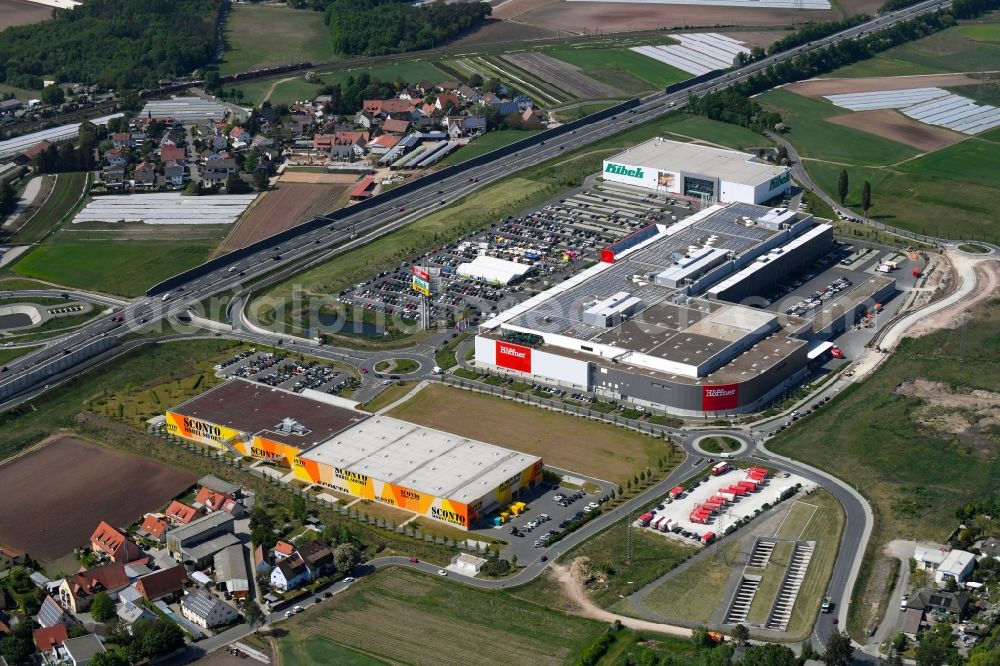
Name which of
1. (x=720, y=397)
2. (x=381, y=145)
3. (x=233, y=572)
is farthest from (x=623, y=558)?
(x=381, y=145)

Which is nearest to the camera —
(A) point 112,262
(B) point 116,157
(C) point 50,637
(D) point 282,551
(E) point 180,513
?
(C) point 50,637

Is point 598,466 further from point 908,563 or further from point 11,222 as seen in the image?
point 11,222

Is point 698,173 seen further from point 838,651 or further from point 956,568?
point 838,651

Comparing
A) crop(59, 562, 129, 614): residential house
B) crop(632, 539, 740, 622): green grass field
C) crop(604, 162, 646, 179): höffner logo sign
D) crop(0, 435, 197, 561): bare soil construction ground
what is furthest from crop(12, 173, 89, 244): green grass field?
crop(632, 539, 740, 622): green grass field

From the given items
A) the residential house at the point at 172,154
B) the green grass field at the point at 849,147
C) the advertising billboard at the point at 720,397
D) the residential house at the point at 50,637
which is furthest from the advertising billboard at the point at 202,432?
the green grass field at the point at 849,147

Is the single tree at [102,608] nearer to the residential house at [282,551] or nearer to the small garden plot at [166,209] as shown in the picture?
the residential house at [282,551]

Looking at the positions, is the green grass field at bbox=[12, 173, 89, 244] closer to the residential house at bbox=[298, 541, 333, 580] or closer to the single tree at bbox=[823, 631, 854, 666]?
the residential house at bbox=[298, 541, 333, 580]

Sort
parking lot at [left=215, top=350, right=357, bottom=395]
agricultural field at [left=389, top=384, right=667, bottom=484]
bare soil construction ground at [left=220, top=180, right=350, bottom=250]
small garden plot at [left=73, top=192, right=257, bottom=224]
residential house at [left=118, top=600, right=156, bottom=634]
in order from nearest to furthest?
residential house at [left=118, top=600, right=156, bottom=634] → agricultural field at [left=389, top=384, right=667, bottom=484] → parking lot at [left=215, top=350, right=357, bottom=395] → bare soil construction ground at [left=220, top=180, right=350, bottom=250] → small garden plot at [left=73, top=192, right=257, bottom=224]

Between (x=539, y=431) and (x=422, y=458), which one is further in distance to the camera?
(x=539, y=431)

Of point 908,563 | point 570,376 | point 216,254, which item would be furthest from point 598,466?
point 216,254
